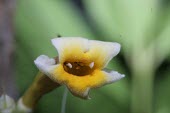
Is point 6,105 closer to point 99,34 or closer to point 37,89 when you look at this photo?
point 37,89

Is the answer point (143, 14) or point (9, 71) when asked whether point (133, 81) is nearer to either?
point (143, 14)

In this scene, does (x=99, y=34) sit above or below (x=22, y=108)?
above

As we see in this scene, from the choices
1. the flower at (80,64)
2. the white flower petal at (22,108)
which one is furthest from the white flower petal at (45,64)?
the white flower petal at (22,108)

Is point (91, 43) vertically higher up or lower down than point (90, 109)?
higher up

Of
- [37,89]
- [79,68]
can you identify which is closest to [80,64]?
[79,68]

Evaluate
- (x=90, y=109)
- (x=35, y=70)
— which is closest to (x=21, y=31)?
(x=35, y=70)

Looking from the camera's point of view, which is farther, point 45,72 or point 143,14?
point 143,14
